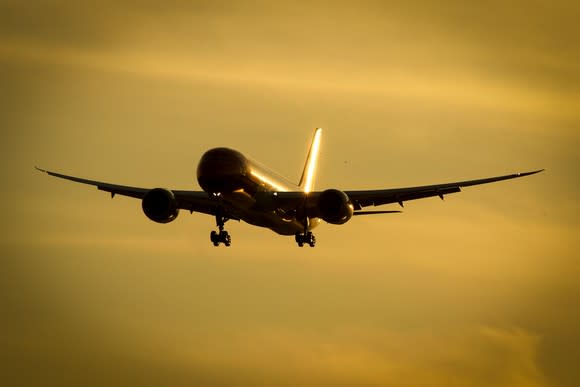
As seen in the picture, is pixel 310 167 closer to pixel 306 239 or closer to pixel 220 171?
pixel 306 239

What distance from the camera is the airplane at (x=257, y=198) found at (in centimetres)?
6938

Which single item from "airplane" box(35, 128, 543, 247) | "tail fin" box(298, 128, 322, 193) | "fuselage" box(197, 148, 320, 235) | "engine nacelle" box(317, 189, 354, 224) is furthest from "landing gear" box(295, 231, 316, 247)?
"tail fin" box(298, 128, 322, 193)

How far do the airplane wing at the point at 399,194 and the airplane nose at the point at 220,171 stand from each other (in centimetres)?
904

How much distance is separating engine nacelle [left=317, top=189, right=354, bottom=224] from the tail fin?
1218 centimetres

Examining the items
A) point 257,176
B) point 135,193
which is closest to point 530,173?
point 257,176

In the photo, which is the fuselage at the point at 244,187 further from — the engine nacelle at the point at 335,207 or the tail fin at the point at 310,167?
the tail fin at the point at 310,167

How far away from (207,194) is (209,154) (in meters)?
4.17

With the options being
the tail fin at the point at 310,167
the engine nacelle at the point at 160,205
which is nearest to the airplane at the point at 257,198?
the engine nacelle at the point at 160,205

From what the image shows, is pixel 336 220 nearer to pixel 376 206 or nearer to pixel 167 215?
pixel 376 206

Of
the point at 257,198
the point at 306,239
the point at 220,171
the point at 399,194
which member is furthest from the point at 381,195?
the point at 220,171

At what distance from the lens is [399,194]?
2955 inches

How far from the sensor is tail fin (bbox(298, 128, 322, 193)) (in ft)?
301

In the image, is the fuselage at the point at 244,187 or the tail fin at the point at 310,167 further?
the tail fin at the point at 310,167

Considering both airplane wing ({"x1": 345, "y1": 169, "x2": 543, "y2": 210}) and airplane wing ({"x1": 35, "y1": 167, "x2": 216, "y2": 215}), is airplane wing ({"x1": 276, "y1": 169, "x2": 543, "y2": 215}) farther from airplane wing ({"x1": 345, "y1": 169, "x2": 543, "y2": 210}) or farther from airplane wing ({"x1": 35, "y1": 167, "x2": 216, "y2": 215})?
airplane wing ({"x1": 35, "y1": 167, "x2": 216, "y2": 215})
